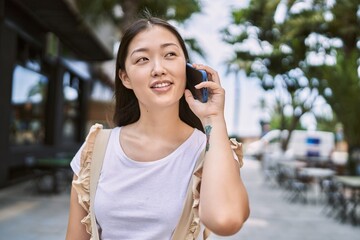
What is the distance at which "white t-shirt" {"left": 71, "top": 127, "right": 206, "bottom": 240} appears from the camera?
120cm

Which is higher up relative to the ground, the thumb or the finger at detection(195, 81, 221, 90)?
the finger at detection(195, 81, 221, 90)

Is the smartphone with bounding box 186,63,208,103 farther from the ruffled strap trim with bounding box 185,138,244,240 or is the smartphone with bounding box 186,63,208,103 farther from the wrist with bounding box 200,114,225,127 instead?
the ruffled strap trim with bounding box 185,138,244,240

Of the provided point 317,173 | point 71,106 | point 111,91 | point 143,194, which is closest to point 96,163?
point 143,194

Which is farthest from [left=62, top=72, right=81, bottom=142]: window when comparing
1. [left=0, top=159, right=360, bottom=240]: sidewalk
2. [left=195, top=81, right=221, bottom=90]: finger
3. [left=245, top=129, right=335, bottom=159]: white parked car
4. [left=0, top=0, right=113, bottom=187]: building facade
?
[left=195, top=81, right=221, bottom=90]: finger

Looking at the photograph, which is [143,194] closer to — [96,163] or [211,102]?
[96,163]

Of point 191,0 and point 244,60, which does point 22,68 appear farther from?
point 244,60

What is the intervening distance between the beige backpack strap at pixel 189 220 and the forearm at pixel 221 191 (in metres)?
0.07

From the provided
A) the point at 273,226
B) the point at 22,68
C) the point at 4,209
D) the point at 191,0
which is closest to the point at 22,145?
the point at 22,68

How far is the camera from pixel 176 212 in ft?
3.95

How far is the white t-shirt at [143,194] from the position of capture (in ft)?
3.95

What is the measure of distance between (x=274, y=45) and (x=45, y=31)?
998 centimetres

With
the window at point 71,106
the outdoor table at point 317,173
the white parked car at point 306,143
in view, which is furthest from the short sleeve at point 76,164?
the white parked car at point 306,143

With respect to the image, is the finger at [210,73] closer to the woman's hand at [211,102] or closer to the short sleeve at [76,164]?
the woman's hand at [211,102]

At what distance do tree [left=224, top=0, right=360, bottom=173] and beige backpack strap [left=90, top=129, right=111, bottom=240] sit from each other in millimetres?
10639
